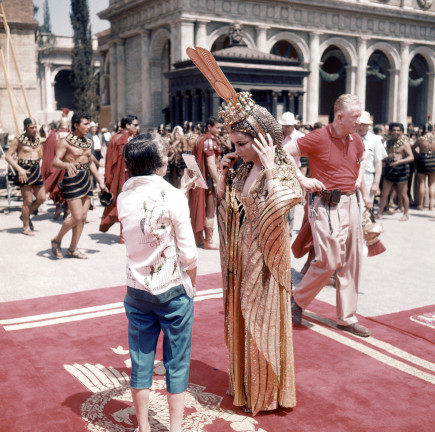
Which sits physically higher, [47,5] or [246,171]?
[47,5]

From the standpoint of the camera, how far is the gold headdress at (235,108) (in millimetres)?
3277

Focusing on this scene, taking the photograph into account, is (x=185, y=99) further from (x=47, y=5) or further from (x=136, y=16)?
(x=47, y=5)

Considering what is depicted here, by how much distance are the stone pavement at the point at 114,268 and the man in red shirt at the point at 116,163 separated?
0.50 m

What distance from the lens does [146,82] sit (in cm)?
3256

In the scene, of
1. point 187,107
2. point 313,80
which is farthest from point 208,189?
point 313,80

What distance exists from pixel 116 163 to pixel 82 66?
32.2m

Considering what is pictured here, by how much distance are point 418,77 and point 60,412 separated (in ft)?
136

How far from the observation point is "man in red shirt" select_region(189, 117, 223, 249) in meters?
8.22

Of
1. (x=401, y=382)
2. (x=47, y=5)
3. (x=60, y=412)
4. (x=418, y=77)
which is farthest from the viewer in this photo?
(x=47, y=5)

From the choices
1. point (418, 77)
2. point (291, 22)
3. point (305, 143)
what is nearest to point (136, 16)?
point (291, 22)

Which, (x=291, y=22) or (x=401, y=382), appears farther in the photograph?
(x=291, y=22)

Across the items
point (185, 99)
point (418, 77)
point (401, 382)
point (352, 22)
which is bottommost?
point (401, 382)

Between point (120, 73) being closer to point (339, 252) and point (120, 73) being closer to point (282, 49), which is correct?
point (282, 49)

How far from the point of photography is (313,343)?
4570 millimetres
